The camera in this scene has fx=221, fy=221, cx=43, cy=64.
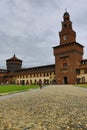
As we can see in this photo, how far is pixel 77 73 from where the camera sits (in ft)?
226

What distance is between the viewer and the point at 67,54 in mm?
72438

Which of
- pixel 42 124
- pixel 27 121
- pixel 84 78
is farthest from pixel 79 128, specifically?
pixel 84 78

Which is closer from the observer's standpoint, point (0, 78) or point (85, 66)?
point (85, 66)

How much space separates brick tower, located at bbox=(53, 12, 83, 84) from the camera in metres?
69.9

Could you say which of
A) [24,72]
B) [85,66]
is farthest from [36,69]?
[85,66]

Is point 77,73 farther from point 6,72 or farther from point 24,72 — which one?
point 6,72

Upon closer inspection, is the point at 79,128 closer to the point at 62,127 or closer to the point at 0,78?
the point at 62,127

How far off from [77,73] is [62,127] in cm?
6278

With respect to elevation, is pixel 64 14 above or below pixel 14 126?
above

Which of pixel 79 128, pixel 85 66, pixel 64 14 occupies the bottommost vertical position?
pixel 79 128

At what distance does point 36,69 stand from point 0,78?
22784 mm

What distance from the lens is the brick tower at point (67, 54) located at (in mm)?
69938

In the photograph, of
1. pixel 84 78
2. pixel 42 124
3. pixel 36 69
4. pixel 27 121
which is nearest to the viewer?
pixel 42 124

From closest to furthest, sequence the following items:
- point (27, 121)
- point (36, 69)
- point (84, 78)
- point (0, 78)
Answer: point (27, 121) → point (84, 78) → point (36, 69) → point (0, 78)
